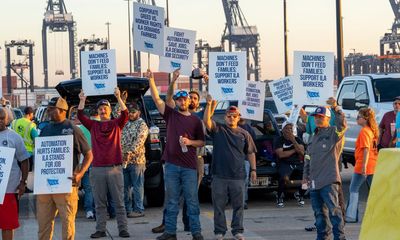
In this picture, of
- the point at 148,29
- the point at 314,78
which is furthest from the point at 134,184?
the point at 314,78

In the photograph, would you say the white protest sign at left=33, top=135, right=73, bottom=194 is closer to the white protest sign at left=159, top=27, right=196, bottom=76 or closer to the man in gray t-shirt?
the man in gray t-shirt

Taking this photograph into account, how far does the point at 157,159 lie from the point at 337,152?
4.39 metres

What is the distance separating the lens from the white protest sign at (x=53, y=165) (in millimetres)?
8875

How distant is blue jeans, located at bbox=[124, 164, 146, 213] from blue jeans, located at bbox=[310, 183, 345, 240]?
12.3 feet

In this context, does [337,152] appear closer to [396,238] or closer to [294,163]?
[294,163]

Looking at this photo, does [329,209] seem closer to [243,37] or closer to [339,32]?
[339,32]

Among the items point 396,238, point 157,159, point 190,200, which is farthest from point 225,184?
point 396,238

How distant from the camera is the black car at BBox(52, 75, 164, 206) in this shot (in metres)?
13.3

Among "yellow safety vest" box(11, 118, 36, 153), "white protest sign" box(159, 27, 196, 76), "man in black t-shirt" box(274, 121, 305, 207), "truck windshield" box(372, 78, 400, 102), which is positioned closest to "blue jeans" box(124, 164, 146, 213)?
"white protest sign" box(159, 27, 196, 76)

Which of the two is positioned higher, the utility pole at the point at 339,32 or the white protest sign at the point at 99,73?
the utility pole at the point at 339,32

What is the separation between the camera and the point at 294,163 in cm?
1388

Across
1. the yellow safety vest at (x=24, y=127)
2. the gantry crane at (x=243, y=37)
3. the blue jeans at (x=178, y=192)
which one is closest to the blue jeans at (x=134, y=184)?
the blue jeans at (x=178, y=192)

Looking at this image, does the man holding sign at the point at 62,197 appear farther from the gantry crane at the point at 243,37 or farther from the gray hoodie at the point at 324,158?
the gantry crane at the point at 243,37

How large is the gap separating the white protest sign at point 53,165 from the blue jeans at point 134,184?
3.74m
